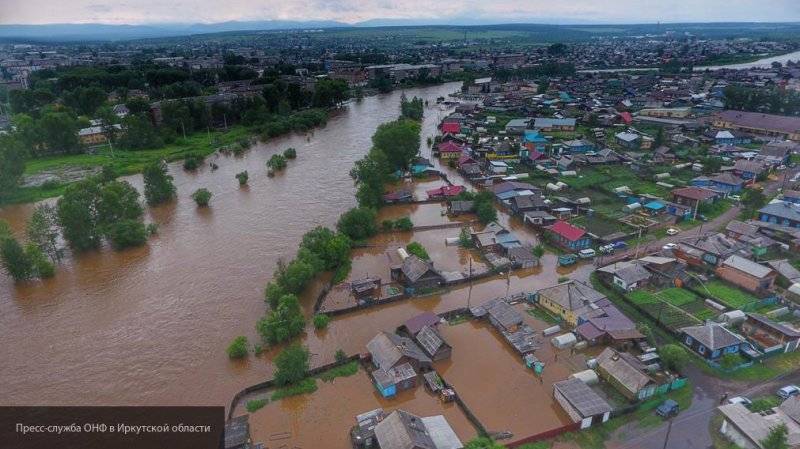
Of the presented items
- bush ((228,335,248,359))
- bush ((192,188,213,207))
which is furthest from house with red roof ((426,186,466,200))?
bush ((228,335,248,359))

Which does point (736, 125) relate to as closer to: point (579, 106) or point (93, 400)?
point (579, 106)

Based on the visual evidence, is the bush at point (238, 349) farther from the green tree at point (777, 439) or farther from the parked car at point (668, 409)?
the green tree at point (777, 439)

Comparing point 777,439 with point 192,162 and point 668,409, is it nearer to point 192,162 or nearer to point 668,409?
point 668,409

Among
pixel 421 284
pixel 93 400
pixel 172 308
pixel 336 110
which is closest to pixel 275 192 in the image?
pixel 172 308

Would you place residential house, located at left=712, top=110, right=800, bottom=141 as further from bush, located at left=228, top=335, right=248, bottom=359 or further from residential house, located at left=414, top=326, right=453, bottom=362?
bush, located at left=228, top=335, right=248, bottom=359

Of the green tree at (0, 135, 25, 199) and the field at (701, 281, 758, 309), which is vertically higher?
the green tree at (0, 135, 25, 199)

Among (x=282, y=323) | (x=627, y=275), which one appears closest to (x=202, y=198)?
(x=282, y=323)
